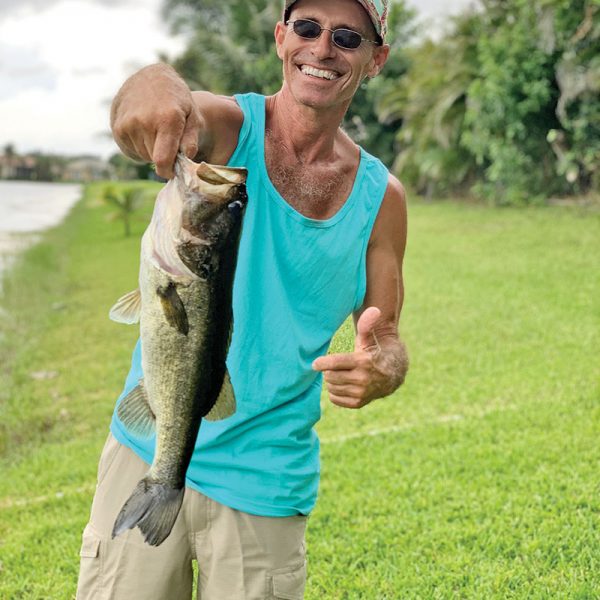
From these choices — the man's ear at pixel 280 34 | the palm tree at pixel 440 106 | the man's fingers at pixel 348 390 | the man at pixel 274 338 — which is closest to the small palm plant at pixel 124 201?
the palm tree at pixel 440 106

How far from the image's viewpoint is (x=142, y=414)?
198 cm

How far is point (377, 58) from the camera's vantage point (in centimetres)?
238

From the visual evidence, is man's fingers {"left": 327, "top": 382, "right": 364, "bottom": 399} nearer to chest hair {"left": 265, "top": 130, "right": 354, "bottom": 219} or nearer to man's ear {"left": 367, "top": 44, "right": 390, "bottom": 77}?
chest hair {"left": 265, "top": 130, "right": 354, "bottom": 219}

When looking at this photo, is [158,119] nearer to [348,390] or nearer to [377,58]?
[348,390]

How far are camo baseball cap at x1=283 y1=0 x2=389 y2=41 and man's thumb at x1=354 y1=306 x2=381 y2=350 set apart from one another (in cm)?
83

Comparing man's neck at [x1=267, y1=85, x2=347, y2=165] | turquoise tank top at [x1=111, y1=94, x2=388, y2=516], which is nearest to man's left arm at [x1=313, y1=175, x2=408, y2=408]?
turquoise tank top at [x1=111, y1=94, x2=388, y2=516]

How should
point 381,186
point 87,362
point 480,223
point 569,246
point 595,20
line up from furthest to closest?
point 480,223
point 595,20
point 569,246
point 87,362
point 381,186

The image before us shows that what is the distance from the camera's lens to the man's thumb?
74.5 inches

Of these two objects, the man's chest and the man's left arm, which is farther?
the man's chest

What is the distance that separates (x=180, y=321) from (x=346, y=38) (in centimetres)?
96

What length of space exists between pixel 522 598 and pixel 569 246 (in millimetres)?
8993

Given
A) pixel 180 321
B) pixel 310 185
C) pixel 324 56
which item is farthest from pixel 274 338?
pixel 324 56

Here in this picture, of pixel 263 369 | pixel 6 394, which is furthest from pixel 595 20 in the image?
pixel 263 369

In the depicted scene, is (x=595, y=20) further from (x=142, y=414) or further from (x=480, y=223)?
(x=142, y=414)
